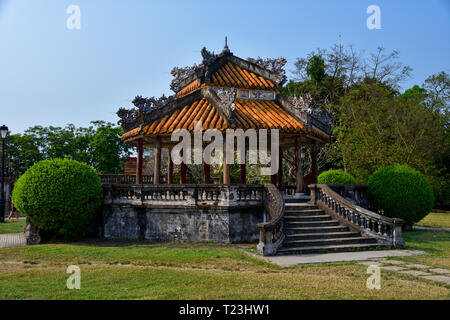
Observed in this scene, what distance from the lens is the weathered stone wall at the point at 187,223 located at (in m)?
15.2

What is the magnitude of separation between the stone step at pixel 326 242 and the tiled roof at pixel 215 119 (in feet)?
17.8

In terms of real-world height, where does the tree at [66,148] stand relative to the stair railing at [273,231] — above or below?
above

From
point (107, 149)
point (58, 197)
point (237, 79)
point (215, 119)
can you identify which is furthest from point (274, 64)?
point (107, 149)

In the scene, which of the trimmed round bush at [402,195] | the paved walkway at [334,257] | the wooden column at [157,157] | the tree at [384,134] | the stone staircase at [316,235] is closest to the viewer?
the paved walkway at [334,257]

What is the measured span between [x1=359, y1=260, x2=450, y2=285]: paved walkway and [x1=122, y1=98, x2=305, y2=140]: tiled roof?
24.8 ft

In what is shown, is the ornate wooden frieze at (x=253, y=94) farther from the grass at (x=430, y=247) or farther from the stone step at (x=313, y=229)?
the grass at (x=430, y=247)

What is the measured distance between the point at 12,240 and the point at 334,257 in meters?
14.0

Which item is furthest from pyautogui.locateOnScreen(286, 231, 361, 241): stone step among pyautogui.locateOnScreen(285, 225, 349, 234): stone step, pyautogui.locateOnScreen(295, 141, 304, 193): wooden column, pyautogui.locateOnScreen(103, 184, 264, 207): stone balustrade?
pyautogui.locateOnScreen(295, 141, 304, 193): wooden column

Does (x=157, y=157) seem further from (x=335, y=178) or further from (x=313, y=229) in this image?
(x=335, y=178)

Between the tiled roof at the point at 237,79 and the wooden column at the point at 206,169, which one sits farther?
the tiled roof at the point at 237,79

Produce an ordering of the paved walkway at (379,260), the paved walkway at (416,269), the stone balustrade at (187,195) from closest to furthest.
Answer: the paved walkway at (416,269), the paved walkway at (379,260), the stone balustrade at (187,195)

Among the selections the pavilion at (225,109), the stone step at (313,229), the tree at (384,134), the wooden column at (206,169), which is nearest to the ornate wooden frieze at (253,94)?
the pavilion at (225,109)

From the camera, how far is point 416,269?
1038cm

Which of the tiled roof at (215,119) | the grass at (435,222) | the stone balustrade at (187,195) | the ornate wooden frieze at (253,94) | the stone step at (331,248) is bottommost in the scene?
the grass at (435,222)
